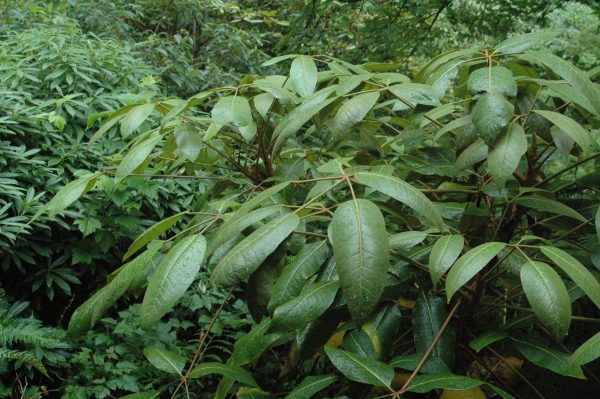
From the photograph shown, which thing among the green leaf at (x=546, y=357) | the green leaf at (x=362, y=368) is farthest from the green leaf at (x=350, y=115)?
the green leaf at (x=546, y=357)

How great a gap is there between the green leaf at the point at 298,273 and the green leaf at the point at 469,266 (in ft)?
0.75

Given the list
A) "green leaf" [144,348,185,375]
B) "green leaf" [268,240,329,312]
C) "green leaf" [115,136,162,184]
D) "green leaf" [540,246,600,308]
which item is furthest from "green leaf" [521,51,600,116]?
"green leaf" [144,348,185,375]

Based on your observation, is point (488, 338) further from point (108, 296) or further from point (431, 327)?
point (108, 296)

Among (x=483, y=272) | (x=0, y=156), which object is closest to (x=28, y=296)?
(x=0, y=156)

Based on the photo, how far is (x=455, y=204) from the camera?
4.16 feet

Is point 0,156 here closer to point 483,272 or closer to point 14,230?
point 14,230

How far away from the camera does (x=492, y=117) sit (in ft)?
3.09

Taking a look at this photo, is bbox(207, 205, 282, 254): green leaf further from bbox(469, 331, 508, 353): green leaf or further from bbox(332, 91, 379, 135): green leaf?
bbox(469, 331, 508, 353): green leaf

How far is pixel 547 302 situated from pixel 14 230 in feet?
6.91

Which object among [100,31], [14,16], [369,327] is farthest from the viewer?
[100,31]

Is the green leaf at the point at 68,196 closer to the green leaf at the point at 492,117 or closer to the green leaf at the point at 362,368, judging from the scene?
the green leaf at the point at 362,368

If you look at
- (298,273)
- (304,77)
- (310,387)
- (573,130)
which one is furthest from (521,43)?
(310,387)

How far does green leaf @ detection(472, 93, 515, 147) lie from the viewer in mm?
938

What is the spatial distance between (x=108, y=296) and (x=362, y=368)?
0.46 m
